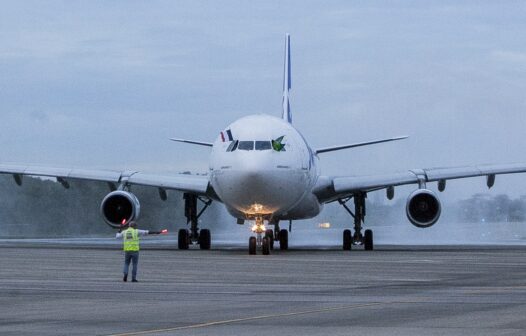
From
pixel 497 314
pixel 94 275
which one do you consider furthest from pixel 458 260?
pixel 497 314

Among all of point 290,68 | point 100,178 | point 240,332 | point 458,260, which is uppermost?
point 290,68

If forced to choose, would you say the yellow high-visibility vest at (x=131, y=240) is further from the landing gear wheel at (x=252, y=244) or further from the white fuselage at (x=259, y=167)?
the white fuselage at (x=259, y=167)

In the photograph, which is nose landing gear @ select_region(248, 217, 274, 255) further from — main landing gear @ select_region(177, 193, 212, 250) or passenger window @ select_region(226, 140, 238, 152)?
main landing gear @ select_region(177, 193, 212, 250)

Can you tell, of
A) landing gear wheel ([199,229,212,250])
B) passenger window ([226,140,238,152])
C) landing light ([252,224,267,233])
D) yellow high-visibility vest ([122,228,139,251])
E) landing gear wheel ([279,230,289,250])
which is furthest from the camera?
landing gear wheel ([279,230,289,250])

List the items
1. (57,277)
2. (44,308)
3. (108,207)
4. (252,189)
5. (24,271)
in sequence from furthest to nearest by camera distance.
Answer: (108,207) < (252,189) < (24,271) < (57,277) < (44,308)

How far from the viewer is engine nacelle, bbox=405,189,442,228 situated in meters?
48.3

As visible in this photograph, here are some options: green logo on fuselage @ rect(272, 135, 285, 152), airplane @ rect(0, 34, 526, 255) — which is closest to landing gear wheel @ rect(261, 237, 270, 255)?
airplane @ rect(0, 34, 526, 255)

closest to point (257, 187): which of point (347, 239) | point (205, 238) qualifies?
point (205, 238)

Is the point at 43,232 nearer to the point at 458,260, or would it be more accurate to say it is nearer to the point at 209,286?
the point at 458,260

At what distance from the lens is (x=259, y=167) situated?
42312 mm

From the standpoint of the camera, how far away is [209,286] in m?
26.3

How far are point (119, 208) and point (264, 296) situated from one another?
2574 centimetres

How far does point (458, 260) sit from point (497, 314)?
20.4 m

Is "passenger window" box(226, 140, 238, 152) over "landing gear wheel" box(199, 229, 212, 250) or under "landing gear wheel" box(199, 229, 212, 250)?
over
